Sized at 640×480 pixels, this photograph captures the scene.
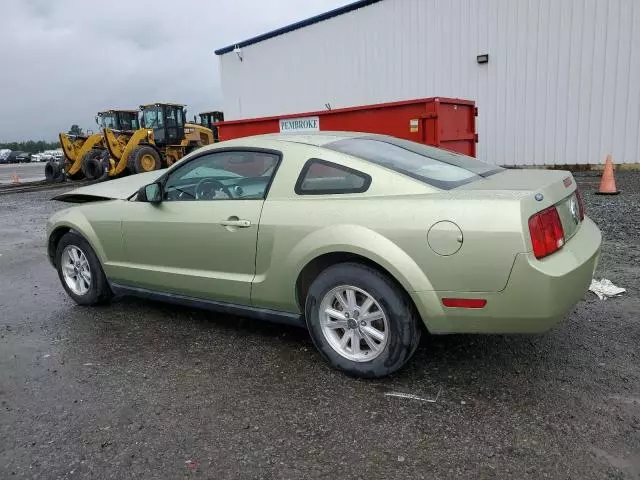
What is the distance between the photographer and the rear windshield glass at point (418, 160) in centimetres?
322

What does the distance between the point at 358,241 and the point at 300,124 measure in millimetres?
8506

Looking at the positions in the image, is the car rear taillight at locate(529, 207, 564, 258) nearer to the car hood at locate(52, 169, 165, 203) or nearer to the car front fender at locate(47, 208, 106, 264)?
the car hood at locate(52, 169, 165, 203)

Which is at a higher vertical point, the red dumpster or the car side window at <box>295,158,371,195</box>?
the red dumpster

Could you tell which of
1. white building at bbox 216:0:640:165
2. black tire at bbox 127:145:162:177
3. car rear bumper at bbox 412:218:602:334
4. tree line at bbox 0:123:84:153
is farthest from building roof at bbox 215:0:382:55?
tree line at bbox 0:123:84:153

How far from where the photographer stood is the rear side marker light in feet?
8.99

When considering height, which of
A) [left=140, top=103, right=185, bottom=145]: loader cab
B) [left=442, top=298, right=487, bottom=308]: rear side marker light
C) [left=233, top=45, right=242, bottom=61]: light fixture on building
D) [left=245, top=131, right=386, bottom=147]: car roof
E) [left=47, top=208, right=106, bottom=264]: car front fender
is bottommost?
[left=442, top=298, right=487, bottom=308]: rear side marker light

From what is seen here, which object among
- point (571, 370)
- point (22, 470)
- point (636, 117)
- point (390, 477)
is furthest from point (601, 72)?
point (22, 470)

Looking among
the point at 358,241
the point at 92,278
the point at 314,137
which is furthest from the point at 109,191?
the point at 358,241

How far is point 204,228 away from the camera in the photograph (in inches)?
146

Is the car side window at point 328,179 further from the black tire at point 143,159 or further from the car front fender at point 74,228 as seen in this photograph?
the black tire at point 143,159

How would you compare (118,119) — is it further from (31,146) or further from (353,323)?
(31,146)

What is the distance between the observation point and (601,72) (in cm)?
1288

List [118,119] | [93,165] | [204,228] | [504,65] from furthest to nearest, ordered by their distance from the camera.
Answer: [118,119] → [93,165] → [504,65] → [204,228]

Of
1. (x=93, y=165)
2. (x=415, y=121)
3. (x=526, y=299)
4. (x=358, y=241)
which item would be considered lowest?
(x=526, y=299)
